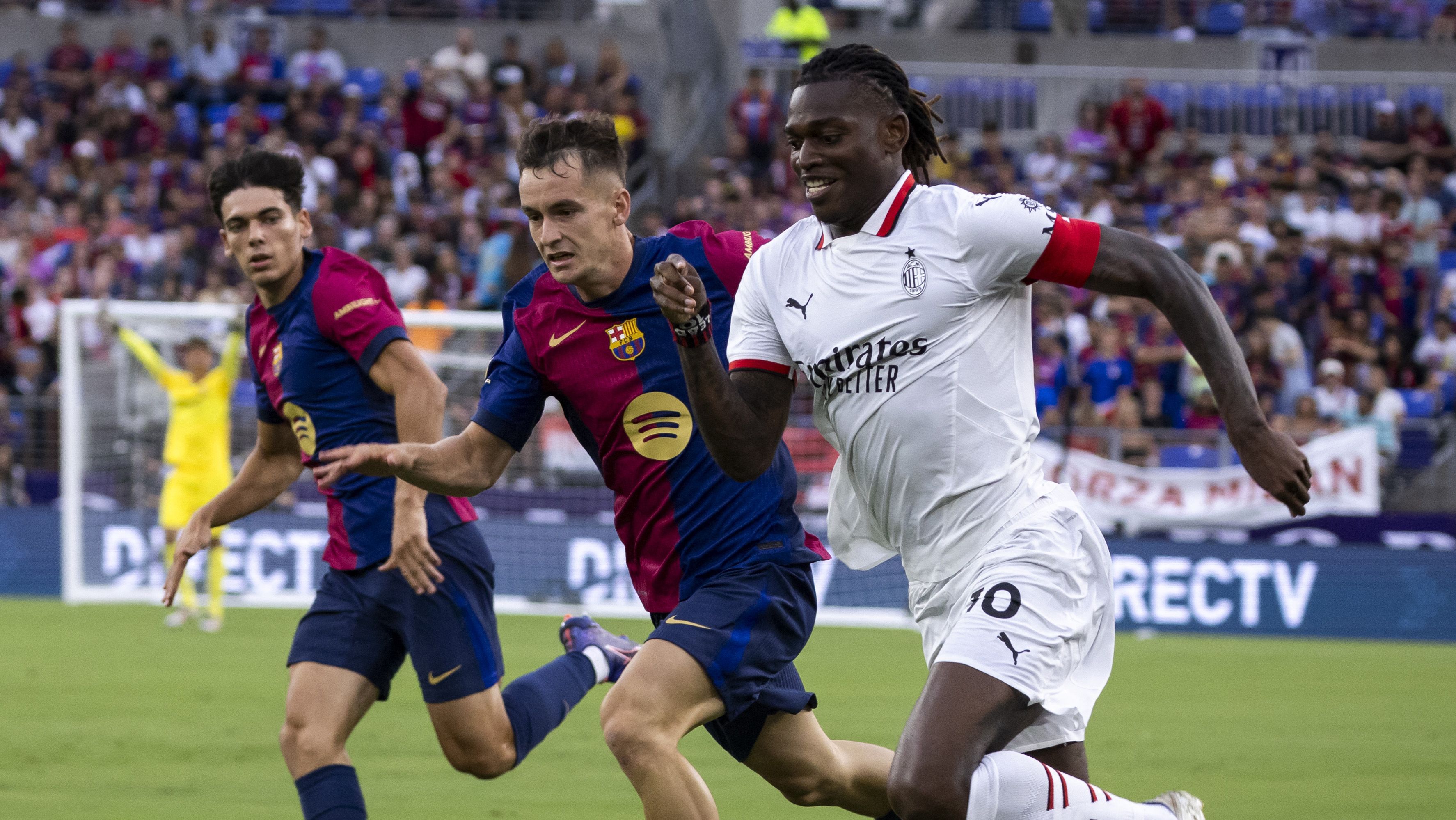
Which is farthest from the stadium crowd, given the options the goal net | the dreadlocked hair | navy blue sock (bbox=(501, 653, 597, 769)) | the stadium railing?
the dreadlocked hair

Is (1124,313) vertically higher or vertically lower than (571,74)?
lower

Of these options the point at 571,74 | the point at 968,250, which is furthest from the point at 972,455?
the point at 571,74

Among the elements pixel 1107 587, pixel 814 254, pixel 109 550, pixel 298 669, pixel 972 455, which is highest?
pixel 814 254

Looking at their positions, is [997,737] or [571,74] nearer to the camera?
[997,737]

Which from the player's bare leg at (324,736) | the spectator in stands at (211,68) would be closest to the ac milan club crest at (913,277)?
the player's bare leg at (324,736)

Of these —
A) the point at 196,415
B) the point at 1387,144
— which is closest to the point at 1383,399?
the point at 1387,144

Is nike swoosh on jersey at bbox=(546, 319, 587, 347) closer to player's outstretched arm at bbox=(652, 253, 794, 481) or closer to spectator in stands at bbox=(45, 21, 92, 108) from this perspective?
player's outstretched arm at bbox=(652, 253, 794, 481)

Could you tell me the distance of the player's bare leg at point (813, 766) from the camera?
5168 mm

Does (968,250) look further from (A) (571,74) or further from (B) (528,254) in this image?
(A) (571,74)

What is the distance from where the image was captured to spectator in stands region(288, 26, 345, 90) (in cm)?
2441

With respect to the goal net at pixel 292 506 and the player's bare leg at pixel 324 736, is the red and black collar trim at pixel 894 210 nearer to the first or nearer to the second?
the player's bare leg at pixel 324 736

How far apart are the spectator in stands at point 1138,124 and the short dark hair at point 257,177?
17.1m

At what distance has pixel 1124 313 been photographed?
17.1 m

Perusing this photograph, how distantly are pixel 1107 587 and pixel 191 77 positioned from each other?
22258 mm
